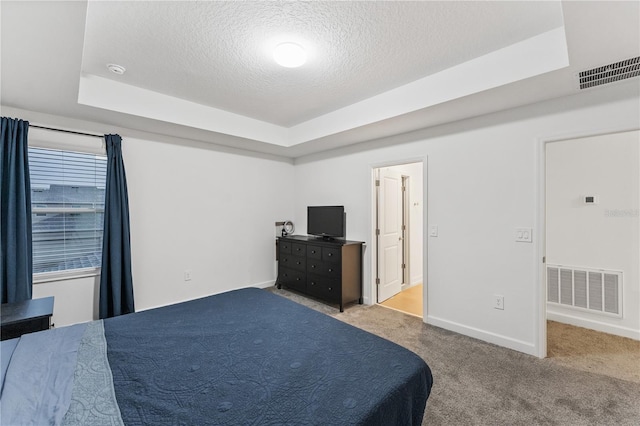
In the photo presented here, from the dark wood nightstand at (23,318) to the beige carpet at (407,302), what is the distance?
3.60 meters

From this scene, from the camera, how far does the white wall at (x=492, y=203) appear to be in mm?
2490

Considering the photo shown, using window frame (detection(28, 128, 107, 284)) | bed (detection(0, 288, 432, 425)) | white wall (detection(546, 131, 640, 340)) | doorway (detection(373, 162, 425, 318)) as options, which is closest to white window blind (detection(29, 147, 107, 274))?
window frame (detection(28, 128, 107, 284))

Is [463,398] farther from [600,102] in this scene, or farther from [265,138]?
[265,138]

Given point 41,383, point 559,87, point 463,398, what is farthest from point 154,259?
point 559,87

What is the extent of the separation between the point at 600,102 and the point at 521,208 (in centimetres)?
102

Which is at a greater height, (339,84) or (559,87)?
(339,84)

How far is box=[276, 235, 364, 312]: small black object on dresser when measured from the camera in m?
3.85

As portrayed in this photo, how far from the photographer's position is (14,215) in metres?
2.68

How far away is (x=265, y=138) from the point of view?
4.08 m

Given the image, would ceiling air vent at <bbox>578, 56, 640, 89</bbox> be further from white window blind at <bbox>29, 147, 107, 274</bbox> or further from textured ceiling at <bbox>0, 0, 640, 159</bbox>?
white window blind at <bbox>29, 147, 107, 274</bbox>

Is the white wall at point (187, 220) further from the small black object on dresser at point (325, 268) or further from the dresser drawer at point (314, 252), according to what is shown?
the dresser drawer at point (314, 252)

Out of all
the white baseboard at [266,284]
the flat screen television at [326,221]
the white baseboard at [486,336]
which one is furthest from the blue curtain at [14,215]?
the white baseboard at [486,336]

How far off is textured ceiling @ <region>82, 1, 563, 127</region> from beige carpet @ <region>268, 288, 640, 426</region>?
261 cm

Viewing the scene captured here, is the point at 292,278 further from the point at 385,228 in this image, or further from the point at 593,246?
the point at 593,246
